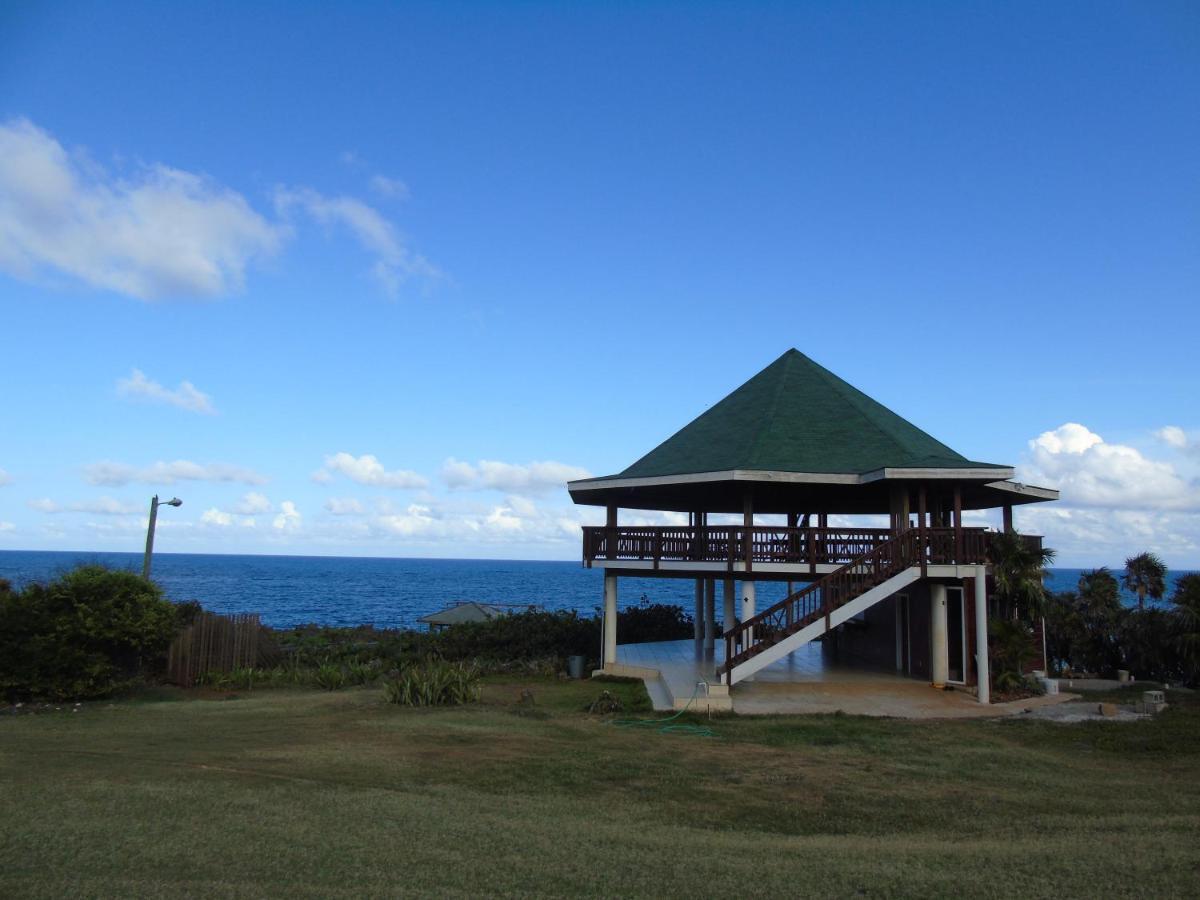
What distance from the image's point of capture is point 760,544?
19.2m

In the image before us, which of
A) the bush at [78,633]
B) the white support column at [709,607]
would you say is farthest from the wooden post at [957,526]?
the bush at [78,633]

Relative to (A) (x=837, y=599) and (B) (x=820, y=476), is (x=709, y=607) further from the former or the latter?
(A) (x=837, y=599)

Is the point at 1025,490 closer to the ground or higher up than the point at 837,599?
higher up

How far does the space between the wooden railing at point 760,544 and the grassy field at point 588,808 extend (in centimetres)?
478

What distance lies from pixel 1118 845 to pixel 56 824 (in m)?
8.69

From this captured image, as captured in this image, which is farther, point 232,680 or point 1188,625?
point 232,680

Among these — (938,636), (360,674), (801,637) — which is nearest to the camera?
(801,637)

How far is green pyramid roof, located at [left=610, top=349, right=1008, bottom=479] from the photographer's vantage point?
1953cm

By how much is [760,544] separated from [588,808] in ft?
37.6

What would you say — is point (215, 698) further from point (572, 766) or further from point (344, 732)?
point (572, 766)

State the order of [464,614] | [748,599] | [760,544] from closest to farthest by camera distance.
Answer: [760,544]
[748,599]
[464,614]

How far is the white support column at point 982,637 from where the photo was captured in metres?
16.6

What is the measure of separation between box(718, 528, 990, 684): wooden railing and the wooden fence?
11079 millimetres

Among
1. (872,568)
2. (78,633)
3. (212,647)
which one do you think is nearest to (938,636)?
(872,568)
